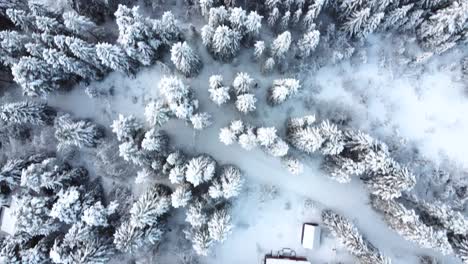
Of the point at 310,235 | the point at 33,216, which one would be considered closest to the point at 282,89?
the point at 310,235

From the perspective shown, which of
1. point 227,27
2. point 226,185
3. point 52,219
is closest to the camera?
point 226,185

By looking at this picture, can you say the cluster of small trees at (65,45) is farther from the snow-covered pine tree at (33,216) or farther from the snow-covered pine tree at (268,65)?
the snow-covered pine tree at (33,216)

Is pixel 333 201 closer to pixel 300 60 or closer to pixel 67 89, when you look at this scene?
pixel 300 60

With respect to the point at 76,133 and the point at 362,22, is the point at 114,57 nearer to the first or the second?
the point at 76,133

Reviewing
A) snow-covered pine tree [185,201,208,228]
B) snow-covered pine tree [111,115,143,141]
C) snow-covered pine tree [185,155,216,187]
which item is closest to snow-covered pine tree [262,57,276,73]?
snow-covered pine tree [185,155,216,187]

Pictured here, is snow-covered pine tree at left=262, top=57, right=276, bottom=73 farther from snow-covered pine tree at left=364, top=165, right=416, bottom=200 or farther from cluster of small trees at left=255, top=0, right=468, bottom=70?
snow-covered pine tree at left=364, top=165, right=416, bottom=200

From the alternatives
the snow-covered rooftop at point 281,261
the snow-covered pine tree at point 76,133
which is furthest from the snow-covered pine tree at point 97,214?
the snow-covered rooftop at point 281,261
